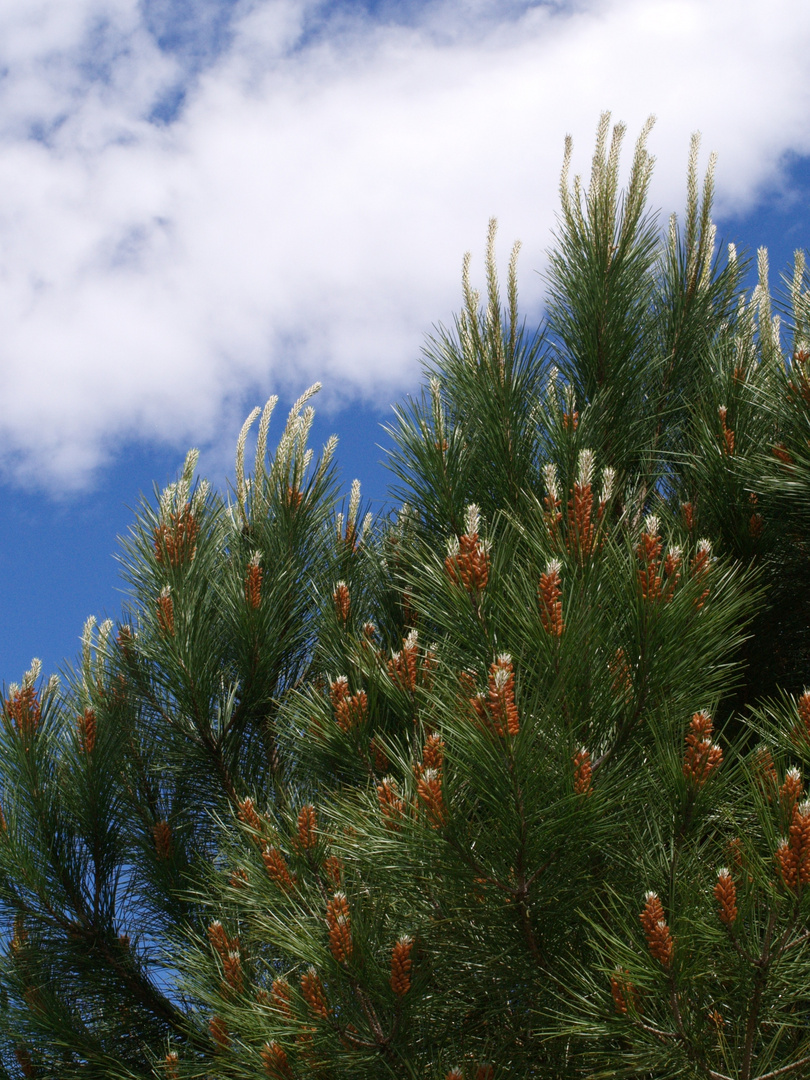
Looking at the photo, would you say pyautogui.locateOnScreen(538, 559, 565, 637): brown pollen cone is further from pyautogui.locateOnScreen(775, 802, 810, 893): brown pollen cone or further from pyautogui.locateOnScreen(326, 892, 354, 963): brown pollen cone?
pyautogui.locateOnScreen(326, 892, 354, 963): brown pollen cone

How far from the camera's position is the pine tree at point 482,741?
2.03m

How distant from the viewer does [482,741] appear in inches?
75.0

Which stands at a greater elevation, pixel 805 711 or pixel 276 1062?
pixel 805 711

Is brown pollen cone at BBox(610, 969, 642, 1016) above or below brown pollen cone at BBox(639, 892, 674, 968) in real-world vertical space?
below

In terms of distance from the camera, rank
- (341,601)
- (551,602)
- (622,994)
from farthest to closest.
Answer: (341,601) → (551,602) → (622,994)

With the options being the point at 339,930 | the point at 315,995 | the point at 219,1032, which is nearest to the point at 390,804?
the point at 339,930

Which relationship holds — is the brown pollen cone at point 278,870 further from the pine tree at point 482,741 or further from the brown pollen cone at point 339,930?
the brown pollen cone at point 339,930

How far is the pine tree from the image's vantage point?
203cm

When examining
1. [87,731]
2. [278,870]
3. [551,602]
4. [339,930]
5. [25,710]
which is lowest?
[339,930]

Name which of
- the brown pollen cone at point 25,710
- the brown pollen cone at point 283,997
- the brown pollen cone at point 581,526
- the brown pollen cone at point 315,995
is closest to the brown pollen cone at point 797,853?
the brown pollen cone at point 581,526

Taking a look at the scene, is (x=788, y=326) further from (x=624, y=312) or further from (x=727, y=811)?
(x=727, y=811)

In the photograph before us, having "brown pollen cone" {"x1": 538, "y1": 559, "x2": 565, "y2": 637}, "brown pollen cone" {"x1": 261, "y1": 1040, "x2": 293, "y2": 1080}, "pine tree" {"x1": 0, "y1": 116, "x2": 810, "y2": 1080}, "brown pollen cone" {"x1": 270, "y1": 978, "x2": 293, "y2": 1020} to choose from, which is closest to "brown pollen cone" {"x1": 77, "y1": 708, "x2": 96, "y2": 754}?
"pine tree" {"x1": 0, "y1": 116, "x2": 810, "y2": 1080}

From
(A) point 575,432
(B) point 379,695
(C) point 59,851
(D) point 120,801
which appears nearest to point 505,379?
(A) point 575,432

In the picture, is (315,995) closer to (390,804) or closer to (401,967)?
(401,967)
